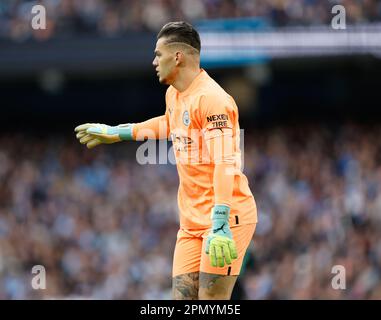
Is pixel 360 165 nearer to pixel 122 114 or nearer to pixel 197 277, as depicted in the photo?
pixel 122 114

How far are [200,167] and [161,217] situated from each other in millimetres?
10252

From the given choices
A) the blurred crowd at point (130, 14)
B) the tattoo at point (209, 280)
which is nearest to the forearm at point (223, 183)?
the tattoo at point (209, 280)

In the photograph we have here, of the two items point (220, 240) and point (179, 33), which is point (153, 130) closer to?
point (179, 33)

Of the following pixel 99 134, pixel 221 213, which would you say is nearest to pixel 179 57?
pixel 99 134

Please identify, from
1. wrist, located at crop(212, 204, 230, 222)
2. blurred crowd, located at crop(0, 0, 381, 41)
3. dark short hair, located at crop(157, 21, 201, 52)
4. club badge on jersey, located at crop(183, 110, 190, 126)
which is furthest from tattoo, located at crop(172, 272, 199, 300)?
blurred crowd, located at crop(0, 0, 381, 41)

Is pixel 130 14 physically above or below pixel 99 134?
above

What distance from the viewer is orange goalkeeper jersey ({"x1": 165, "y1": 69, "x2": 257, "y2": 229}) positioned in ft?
20.9

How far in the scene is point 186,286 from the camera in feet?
21.5

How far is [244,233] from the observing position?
6.58m

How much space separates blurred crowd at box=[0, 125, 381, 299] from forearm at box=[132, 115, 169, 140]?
5.71 m

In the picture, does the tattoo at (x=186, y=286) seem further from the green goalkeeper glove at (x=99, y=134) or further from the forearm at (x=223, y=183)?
the green goalkeeper glove at (x=99, y=134)

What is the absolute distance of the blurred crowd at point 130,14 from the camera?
18.1 m
